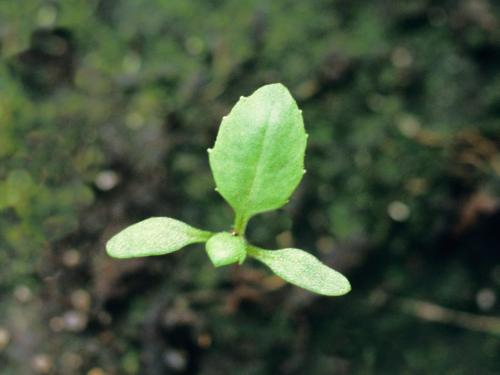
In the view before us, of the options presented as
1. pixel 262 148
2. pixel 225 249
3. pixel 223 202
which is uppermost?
pixel 262 148

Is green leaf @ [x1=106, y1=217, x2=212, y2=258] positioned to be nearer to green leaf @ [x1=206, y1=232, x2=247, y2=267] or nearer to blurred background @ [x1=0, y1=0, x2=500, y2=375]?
green leaf @ [x1=206, y1=232, x2=247, y2=267]

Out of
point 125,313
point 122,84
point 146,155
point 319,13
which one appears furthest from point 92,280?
point 319,13

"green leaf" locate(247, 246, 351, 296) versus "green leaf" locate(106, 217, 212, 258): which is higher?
"green leaf" locate(106, 217, 212, 258)

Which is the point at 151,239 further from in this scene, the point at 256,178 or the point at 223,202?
the point at 223,202

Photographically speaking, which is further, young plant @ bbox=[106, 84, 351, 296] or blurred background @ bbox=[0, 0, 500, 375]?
blurred background @ bbox=[0, 0, 500, 375]

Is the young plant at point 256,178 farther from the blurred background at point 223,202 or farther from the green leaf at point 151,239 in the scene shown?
the blurred background at point 223,202

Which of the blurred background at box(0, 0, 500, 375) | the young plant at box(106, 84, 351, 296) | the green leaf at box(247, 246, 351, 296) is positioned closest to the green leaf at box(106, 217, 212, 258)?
the young plant at box(106, 84, 351, 296)

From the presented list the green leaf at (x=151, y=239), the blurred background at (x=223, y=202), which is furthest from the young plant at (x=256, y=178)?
the blurred background at (x=223, y=202)

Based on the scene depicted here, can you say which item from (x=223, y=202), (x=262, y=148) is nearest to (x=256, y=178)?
(x=262, y=148)
